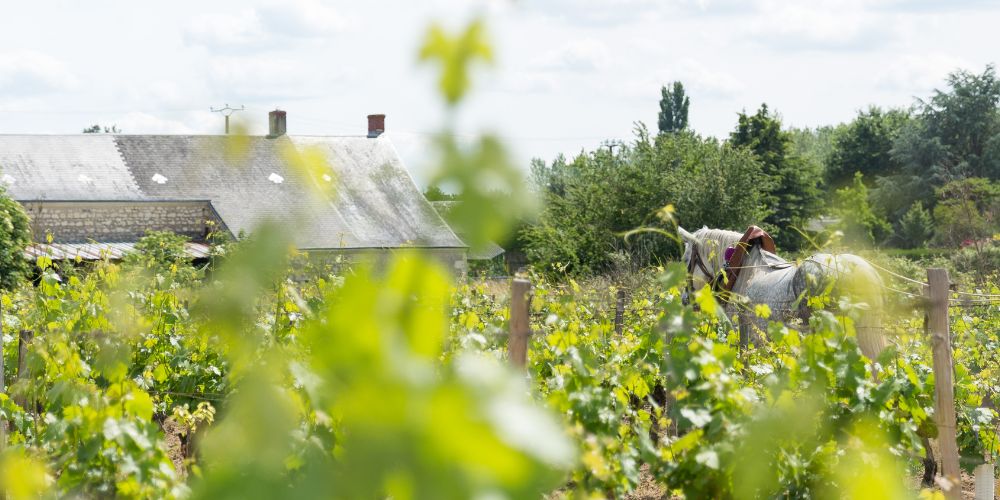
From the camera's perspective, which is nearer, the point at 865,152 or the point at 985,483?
the point at 985,483

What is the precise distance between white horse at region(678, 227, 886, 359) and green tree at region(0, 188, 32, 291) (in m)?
11.6

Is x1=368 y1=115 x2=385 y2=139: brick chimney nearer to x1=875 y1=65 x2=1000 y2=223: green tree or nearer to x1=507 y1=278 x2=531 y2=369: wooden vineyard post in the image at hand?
x1=875 y1=65 x2=1000 y2=223: green tree

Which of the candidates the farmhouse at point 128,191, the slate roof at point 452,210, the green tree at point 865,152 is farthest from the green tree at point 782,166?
the slate roof at point 452,210

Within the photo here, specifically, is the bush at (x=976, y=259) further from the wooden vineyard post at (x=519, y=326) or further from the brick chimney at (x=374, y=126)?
the wooden vineyard post at (x=519, y=326)

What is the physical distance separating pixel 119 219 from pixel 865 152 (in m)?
30.5

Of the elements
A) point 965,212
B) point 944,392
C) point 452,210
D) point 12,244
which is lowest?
point 12,244

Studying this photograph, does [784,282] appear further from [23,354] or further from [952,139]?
[952,139]

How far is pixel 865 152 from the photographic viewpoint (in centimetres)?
4494

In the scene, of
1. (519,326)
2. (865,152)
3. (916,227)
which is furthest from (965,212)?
(519,326)

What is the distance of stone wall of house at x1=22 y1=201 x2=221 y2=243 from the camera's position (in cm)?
2547

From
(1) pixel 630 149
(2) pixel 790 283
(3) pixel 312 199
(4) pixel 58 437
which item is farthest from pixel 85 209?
(3) pixel 312 199

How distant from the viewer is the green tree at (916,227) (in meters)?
37.4

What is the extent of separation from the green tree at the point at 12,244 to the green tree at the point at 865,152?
1371 inches

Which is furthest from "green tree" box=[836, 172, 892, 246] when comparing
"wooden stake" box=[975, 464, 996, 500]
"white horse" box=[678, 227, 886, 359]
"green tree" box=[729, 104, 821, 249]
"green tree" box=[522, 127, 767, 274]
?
"wooden stake" box=[975, 464, 996, 500]
